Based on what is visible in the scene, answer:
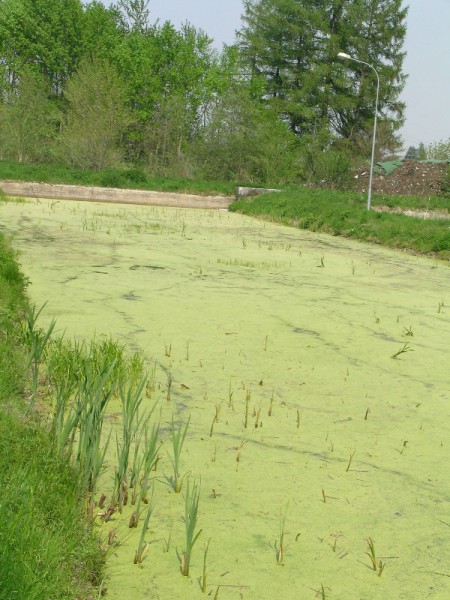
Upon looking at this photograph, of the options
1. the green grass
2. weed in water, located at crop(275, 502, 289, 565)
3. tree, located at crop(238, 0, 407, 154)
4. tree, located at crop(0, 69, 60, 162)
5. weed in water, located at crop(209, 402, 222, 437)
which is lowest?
weed in water, located at crop(275, 502, 289, 565)

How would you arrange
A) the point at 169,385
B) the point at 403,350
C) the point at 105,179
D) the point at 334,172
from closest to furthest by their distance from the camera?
1. the point at 169,385
2. the point at 403,350
3. the point at 105,179
4. the point at 334,172

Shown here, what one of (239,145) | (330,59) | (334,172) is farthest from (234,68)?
(334,172)

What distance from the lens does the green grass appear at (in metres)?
23.0

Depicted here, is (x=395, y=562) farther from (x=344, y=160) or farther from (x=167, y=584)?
(x=344, y=160)

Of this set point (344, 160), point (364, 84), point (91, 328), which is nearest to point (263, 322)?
point (91, 328)

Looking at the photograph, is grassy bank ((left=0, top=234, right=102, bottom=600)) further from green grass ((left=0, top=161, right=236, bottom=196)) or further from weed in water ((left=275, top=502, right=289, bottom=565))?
green grass ((left=0, top=161, right=236, bottom=196))

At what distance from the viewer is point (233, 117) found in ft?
109

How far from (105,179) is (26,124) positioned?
8108 millimetres

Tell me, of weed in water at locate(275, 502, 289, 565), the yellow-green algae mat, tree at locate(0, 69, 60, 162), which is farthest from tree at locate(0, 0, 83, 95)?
weed in water at locate(275, 502, 289, 565)

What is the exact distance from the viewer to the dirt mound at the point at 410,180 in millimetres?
29422

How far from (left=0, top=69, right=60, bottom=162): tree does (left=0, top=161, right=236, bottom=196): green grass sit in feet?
17.2

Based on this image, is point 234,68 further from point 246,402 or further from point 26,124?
point 246,402

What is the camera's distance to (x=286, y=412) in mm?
3930

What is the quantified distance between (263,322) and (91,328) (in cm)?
134
